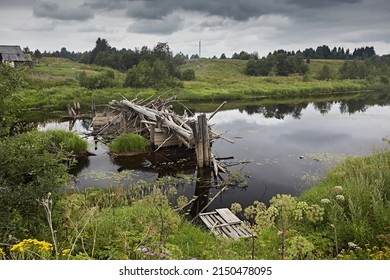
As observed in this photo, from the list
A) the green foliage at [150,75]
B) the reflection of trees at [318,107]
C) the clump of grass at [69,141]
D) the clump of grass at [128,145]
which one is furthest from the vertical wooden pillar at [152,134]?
the reflection of trees at [318,107]

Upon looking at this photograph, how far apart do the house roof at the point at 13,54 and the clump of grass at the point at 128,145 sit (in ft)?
26.2

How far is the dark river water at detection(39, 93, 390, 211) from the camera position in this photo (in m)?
8.70

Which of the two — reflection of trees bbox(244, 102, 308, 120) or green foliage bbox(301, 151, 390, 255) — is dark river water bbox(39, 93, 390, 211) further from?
green foliage bbox(301, 151, 390, 255)

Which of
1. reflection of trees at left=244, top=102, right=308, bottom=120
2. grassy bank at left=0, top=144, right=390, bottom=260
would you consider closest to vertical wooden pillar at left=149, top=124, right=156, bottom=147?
grassy bank at left=0, top=144, right=390, bottom=260

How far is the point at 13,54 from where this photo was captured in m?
3.67

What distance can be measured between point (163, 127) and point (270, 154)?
3.68 metres

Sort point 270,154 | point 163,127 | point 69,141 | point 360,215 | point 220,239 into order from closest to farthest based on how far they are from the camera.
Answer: point 360,215 < point 220,239 < point 69,141 < point 270,154 < point 163,127

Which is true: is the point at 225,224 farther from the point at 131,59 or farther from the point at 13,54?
the point at 13,54

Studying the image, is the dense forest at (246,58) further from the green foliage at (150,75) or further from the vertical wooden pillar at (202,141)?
the vertical wooden pillar at (202,141)

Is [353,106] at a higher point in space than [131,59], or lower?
lower

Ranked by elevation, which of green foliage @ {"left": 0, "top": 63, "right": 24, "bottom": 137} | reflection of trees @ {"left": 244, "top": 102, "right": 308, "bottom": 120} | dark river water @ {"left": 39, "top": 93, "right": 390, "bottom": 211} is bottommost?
dark river water @ {"left": 39, "top": 93, "right": 390, "bottom": 211}

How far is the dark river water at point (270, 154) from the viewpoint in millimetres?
8703

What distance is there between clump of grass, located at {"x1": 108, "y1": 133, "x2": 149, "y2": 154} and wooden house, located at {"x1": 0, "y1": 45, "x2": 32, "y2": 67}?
7.89m

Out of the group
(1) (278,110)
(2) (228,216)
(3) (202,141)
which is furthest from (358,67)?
(1) (278,110)
